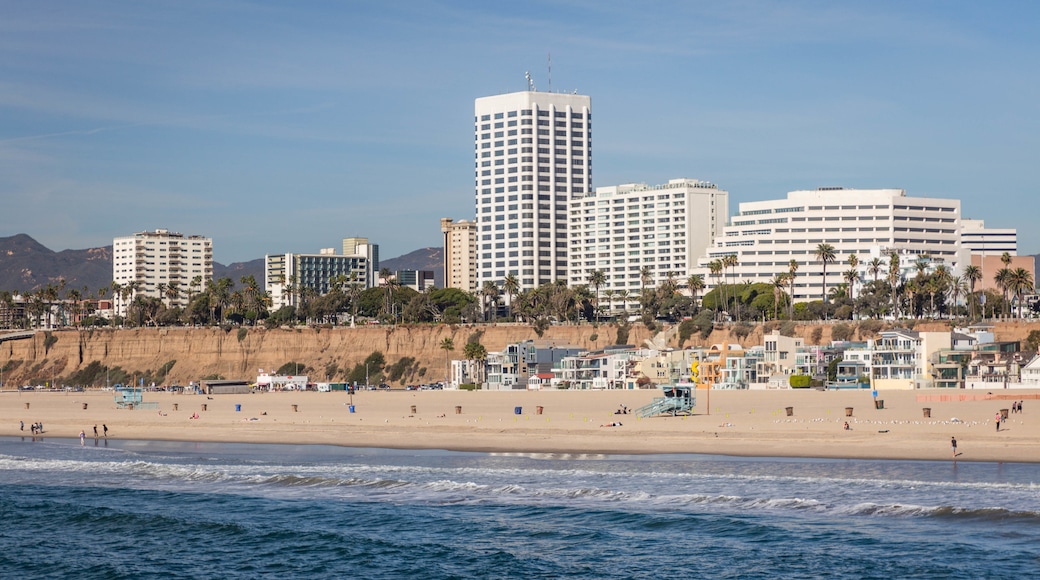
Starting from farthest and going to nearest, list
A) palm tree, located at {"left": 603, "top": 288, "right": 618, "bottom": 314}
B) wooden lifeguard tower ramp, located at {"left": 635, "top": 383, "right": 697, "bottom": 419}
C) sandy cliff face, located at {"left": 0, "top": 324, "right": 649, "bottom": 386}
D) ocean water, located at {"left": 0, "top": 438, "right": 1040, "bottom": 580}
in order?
palm tree, located at {"left": 603, "top": 288, "right": 618, "bottom": 314} < sandy cliff face, located at {"left": 0, "top": 324, "right": 649, "bottom": 386} < wooden lifeguard tower ramp, located at {"left": 635, "top": 383, "right": 697, "bottom": 419} < ocean water, located at {"left": 0, "top": 438, "right": 1040, "bottom": 580}

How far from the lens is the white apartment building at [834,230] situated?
570 ft

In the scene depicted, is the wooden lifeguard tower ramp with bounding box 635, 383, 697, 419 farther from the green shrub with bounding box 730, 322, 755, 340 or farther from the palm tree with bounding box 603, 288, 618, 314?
the palm tree with bounding box 603, 288, 618, 314

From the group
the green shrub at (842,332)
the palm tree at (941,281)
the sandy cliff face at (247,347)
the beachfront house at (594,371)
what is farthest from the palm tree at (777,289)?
the beachfront house at (594,371)

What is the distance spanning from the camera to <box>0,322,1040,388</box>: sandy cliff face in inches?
5172

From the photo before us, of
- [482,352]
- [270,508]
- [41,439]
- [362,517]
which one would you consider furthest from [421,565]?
[482,352]

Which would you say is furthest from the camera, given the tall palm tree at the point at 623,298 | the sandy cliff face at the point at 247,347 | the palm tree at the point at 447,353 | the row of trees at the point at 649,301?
the tall palm tree at the point at 623,298

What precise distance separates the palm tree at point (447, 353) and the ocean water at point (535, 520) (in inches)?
3243

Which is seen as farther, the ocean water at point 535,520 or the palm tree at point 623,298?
the palm tree at point 623,298

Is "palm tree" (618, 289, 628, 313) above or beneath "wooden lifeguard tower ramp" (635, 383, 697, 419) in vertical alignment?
above

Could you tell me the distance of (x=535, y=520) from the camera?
33906 millimetres

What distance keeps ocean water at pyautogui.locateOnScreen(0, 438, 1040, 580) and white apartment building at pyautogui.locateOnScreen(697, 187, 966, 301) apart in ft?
436

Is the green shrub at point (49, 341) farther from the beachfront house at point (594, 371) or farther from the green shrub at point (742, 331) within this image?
the green shrub at point (742, 331)

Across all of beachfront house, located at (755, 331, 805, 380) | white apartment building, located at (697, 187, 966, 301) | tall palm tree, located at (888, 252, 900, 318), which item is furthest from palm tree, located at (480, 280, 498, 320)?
beachfront house, located at (755, 331, 805, 380)

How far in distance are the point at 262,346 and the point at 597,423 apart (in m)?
93.4
